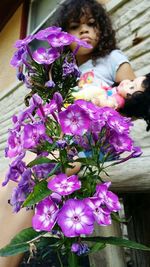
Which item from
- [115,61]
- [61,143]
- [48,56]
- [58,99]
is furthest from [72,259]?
[115,61]

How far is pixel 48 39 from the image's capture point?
1.06 meters

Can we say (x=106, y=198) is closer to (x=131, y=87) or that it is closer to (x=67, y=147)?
(x=67, y=147)

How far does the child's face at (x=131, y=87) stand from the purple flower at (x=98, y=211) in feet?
2.17

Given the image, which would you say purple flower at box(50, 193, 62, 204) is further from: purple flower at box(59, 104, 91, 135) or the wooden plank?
the wooden plank

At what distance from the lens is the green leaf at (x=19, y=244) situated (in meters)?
0.97

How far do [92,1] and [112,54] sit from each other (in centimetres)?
48

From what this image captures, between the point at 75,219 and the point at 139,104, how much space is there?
0.67 m

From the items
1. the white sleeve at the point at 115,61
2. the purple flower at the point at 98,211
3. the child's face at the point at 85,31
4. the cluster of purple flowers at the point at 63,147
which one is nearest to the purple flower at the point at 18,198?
the cluster of purple flowers at the point at 63,147

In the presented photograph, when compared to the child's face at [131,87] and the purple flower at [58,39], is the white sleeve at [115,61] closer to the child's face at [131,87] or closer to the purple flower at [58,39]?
the child's face at [131,87]

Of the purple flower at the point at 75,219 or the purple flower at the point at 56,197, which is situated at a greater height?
the purple flower at the point at 56,197

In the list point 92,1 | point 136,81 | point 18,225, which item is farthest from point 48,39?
point 92,1

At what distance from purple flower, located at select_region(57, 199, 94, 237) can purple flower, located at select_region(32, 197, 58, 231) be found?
2cm

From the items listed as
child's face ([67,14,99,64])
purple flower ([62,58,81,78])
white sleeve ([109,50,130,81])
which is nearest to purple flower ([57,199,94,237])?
purple flower ([62,58,81,78])

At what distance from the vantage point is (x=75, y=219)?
87 cm
